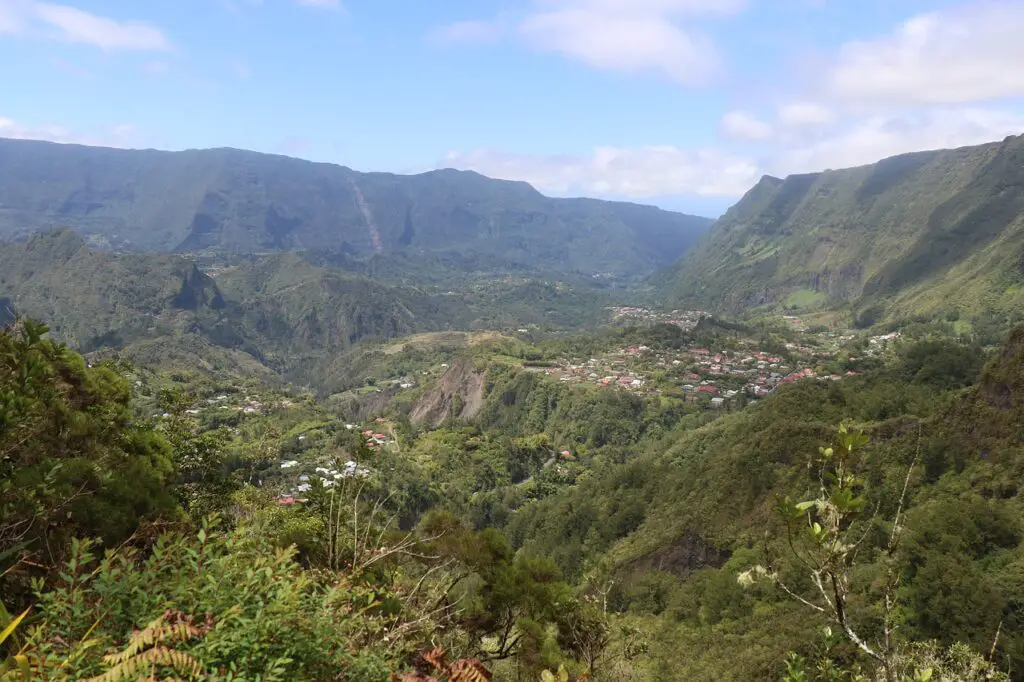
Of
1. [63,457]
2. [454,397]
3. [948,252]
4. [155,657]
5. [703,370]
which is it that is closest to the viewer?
[155,657]

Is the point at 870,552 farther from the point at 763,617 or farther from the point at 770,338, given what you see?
the point at 770,338

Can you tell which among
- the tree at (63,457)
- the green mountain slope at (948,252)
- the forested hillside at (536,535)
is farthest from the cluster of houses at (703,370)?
the tree at (63,457)

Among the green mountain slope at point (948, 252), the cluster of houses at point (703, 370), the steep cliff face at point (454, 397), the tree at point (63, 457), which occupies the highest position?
the green mountain slope at point (948, 252)

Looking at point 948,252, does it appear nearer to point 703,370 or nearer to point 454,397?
point 703,370

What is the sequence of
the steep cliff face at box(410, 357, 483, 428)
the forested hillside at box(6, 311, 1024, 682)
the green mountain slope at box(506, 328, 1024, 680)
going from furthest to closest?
the steep cliff face at box(410, 357, 483, 428), the green mountain slope at box(506, 328, 1024, 680), the forested hillside at box(6, 311, 1024, 682)

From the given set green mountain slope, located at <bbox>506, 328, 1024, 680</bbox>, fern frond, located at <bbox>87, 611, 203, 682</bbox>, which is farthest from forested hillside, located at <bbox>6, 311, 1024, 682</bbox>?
green mountain slope, located at <bbox>506, 328, 1024, 680</bbox>

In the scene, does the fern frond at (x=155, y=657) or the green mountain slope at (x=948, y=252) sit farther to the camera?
the green mountain slope at (x=948, y=252)

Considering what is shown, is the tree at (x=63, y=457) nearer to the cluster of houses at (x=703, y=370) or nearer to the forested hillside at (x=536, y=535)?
the forested hillside at (x=536, y=535)

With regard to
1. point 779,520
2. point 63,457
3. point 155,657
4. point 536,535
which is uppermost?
point 155,657

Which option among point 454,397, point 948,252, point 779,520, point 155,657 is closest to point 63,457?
point 155,657

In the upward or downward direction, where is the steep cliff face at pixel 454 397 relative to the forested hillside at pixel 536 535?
downward

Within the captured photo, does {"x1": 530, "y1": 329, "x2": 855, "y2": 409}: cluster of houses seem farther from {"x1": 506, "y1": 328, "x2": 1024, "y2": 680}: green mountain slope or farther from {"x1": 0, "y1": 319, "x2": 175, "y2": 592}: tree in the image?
{"x1": 0, "y1": 319, "x2": 175, "y2": 592}: tree
